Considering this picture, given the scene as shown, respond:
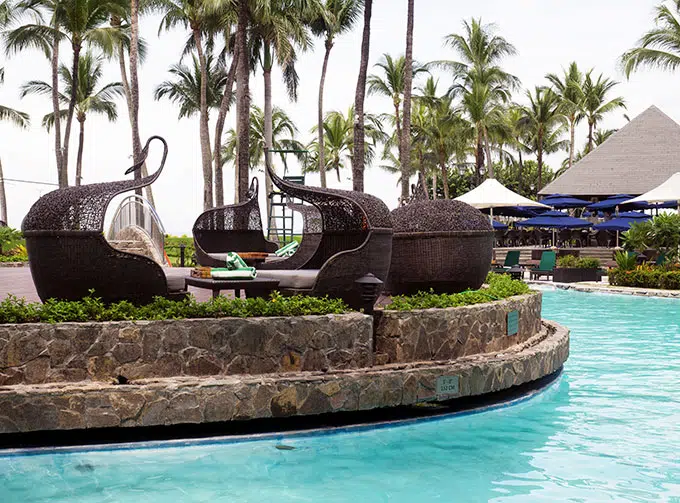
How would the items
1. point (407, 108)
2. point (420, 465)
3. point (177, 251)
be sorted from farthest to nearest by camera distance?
point (177, 251), point (407, 108), point (420, 465)

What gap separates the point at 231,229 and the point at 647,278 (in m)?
12.1

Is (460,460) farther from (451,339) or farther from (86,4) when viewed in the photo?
(86,4)

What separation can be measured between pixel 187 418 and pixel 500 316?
401cm

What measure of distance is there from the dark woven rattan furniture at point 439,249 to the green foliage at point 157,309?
2702 mm

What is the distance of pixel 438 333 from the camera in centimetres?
860

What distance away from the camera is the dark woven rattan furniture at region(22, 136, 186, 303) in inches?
303

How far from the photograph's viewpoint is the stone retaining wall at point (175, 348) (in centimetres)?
705

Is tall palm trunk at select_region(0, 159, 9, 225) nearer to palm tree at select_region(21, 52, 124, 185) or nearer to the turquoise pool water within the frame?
palm tree at select_region(21, 52, 124, 185)

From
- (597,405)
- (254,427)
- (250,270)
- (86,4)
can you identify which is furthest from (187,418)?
(86,4)

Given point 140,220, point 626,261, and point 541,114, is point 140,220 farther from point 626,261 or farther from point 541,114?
point 541,114

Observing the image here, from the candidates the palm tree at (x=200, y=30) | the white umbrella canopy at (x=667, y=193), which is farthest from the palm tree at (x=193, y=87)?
the white umbrella canopy at (x=667, y=193)

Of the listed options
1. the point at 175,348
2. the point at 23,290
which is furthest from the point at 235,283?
the point at 23,290

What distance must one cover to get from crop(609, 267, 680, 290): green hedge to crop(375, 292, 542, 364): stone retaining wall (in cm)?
1405

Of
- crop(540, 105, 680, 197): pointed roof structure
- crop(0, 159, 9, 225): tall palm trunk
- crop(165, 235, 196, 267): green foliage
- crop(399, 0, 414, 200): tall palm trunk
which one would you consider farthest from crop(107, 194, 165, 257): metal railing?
crop(0, 159, 9, 225): tall palm trunk
